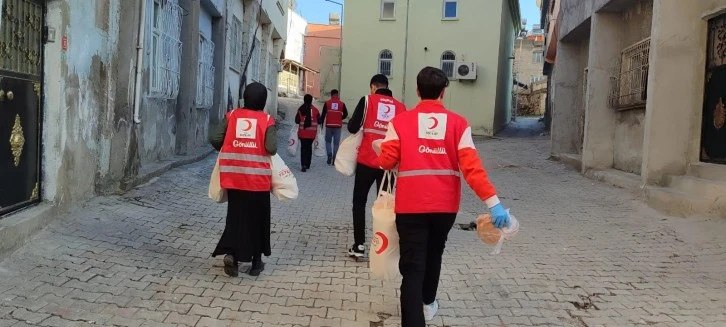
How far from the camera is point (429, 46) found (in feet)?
81.6

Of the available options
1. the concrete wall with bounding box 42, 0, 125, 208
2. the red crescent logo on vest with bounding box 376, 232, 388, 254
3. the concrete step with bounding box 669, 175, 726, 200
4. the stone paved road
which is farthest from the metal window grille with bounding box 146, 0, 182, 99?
the concrete step with bounding box 669, 175, 726, 200

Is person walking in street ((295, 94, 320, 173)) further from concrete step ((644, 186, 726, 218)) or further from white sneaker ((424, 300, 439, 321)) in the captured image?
white sneaker ((424, 300, 439, 321))

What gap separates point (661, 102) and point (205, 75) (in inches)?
329

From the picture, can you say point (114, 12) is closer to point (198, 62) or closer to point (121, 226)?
point (121, 226)

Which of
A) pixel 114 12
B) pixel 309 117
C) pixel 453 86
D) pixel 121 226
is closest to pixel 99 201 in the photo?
pixel 121 226

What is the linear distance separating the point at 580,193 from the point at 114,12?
6.94m

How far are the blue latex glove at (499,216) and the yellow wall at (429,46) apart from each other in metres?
21.3

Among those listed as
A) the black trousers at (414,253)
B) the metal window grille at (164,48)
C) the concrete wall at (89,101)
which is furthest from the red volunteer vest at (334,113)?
the black trousers at (414,253)

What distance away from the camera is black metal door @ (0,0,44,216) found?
471 centimetres

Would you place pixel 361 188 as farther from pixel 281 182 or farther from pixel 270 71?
pixel 270 71

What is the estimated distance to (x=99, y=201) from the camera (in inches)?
252

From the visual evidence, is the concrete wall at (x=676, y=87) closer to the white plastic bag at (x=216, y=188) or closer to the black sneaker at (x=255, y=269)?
the black sneaker at (x=255, y=269)

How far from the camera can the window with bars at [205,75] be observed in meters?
11.5

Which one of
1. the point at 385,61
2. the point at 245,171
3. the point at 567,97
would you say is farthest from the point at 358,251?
the point at 385,61
